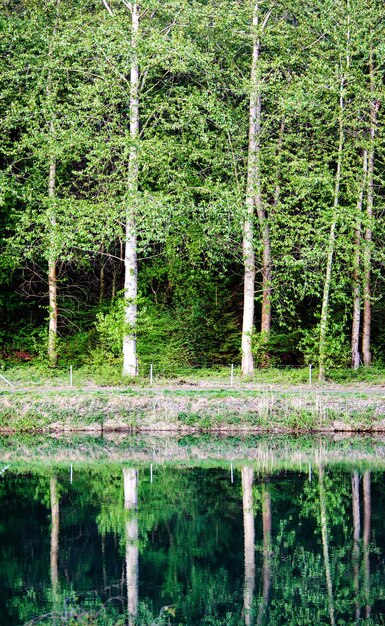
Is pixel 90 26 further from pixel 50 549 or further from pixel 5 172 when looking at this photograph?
pixel 50 549

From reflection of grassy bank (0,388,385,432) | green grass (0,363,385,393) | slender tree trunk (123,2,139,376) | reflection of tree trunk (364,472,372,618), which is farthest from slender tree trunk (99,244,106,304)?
reflection of tree trunk (364,472,372,618)

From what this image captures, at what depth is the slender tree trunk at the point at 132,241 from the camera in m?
33.7

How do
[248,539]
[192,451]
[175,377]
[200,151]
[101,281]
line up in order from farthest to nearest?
1. [101,281]
2. [200,151]
3. [175,377]
4. [192,451]
5. [248,539]

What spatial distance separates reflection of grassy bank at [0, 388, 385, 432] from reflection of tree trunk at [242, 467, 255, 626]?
4866mm

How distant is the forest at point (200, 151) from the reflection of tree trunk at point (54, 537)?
1240 centimetres

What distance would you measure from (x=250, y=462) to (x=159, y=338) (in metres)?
14.0

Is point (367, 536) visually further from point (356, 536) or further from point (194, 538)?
point (194, 538)

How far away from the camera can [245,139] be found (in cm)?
3709

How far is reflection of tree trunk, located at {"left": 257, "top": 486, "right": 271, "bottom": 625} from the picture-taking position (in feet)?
46.6

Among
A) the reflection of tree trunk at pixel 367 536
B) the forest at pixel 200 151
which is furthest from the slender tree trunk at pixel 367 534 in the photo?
the forest at pixel 200 151

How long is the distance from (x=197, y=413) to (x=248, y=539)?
36.6 feet

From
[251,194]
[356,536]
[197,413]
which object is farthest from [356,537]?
[251,194]

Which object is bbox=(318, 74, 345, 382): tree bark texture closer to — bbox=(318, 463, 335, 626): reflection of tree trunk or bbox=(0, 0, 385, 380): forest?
bbox=(0, 0, 385, 380): forest

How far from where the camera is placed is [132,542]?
1784cm
